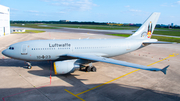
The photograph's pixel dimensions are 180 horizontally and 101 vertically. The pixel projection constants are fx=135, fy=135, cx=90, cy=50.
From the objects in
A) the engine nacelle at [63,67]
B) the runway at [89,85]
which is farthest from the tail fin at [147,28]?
the engine nacelle at [63,67]

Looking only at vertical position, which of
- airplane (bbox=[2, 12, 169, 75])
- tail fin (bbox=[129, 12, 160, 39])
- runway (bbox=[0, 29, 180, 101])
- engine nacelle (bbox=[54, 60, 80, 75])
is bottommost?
runway (bbox=[0, 29, 180, 101])

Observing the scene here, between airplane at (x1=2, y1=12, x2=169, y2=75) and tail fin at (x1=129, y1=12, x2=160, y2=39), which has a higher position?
tail fin at (x1=129, y1=12, x2=160, y2=39)

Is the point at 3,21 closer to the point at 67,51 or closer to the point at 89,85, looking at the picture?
the point at 67,51

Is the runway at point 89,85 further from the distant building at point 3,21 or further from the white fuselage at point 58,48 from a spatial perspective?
the distant building at point 3,21

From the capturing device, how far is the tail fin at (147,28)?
1035 inches

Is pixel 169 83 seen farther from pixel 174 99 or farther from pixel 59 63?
pixel 59 63

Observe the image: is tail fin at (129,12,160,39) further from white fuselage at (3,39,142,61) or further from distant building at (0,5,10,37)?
distant building at (0,5,10,37)

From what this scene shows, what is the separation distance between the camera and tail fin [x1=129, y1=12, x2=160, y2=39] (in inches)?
1035

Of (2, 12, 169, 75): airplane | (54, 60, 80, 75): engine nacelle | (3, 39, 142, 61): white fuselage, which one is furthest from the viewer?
(3, 39, 142, 61): white fuselage

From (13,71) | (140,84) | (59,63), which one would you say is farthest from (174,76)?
(13,71)

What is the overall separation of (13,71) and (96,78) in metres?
12.7

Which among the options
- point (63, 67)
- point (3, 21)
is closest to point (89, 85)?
point (63, 67)

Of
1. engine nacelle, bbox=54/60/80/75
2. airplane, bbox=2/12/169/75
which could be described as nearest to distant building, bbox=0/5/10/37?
airplane, bbox=2/12/169/75

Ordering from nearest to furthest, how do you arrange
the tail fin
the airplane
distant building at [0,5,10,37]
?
the airplane, the tail fin, distant building at [0,5,10,37]
